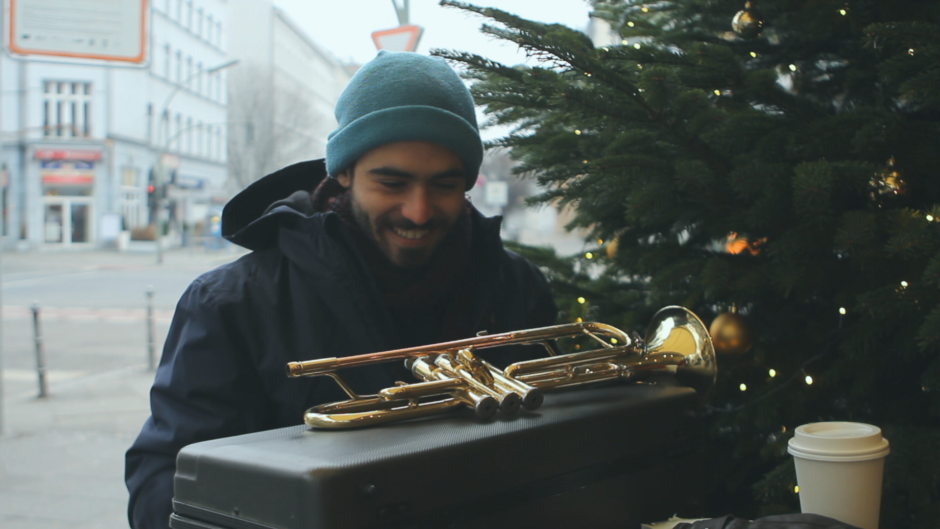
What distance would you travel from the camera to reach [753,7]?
2.15 metres

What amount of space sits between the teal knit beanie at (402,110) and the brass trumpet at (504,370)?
1.40 ft

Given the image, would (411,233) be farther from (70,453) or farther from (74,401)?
(74,401)

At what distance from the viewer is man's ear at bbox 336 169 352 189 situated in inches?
70.1

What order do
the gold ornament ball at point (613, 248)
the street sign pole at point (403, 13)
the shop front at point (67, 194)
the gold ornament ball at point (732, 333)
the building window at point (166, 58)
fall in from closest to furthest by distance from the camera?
the gold ornament ball at point (732, 333) < the gold ornament ball at point (613, 248) < the street sign pole at point (403, 13) < the building window at point (166, 58) < the shop front at point (67, 194)

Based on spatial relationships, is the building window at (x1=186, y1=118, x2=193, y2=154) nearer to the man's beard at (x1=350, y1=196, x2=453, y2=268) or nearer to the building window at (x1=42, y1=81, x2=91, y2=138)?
the building window at (x1=42, y1=81, x2=91, y2=138)

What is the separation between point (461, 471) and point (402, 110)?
2.53ft

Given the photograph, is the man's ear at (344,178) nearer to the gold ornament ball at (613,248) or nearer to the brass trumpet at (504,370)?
the brass trumpet at (504,370)

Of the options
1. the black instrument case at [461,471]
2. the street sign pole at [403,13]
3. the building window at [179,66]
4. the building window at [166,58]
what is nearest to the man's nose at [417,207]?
the black instrument case at [461,471]

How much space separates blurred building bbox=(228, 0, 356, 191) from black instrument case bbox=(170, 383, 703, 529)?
18.8 m

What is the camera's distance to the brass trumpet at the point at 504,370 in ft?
3.92

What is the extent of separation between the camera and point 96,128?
92.2 ft

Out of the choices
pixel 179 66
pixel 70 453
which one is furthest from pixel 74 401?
pixel 179 66

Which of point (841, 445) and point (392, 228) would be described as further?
point (392, 228)

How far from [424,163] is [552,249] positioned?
3.84 feet
